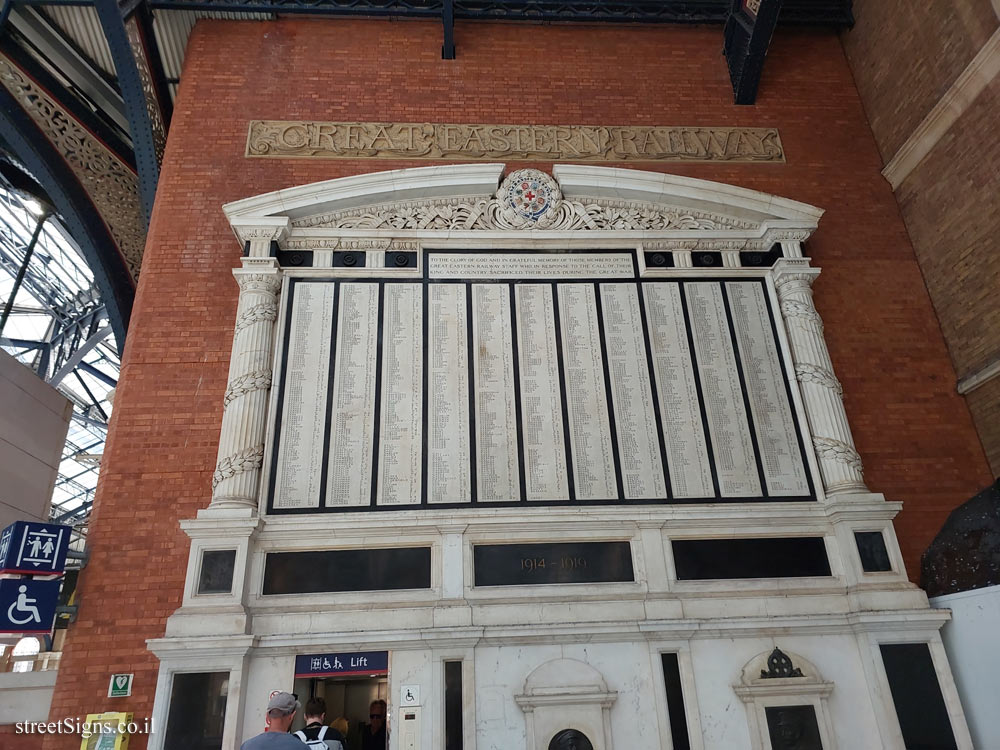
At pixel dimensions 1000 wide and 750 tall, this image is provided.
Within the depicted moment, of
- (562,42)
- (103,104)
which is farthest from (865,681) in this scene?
(103,104)

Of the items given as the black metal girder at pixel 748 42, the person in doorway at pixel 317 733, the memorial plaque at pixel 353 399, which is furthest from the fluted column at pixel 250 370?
the black metal girder at pixel 748 42

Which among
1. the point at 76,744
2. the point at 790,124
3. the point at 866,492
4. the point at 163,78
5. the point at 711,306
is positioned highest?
the point at 163,78

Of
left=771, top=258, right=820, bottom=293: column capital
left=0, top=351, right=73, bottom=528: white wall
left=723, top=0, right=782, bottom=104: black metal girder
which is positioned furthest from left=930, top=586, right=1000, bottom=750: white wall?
left=0, top=351, right=73, bottom=528: white wall

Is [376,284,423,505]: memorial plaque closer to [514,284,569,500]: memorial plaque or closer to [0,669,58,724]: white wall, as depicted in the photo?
[514,284,569,500]: memorial plaque

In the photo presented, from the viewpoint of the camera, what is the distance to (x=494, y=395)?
6.89 m

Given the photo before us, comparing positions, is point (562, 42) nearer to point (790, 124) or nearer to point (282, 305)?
point (790, 124)

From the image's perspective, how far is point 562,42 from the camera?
367 inches

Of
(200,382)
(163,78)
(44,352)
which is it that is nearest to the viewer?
(200,382)

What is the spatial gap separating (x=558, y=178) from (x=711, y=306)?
2.43m

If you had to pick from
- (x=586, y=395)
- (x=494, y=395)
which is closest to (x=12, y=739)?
(x=494, y=395)

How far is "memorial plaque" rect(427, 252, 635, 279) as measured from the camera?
7.54 meters

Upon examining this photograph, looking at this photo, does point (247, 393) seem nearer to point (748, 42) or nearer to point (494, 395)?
point (494, 395)

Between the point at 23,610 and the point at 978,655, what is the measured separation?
27.2ft

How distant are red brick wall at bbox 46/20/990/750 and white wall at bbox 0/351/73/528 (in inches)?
113
